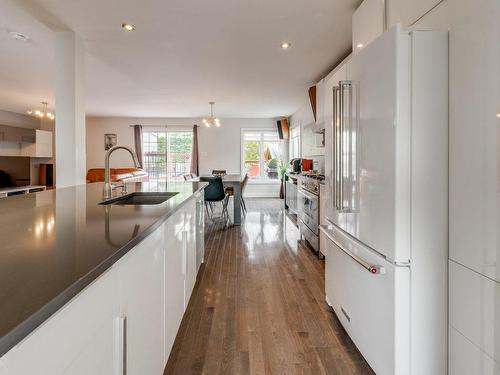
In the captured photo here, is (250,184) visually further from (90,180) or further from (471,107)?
(471,107)

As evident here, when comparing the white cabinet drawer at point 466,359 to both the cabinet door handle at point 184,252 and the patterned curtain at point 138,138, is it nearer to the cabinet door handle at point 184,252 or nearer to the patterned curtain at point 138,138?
the cabinet door handle at point 184,252

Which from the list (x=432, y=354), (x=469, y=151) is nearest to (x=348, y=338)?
(x=432, y=354)

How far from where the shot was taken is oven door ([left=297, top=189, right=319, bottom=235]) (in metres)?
3.41

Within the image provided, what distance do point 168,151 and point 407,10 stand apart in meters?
7.94

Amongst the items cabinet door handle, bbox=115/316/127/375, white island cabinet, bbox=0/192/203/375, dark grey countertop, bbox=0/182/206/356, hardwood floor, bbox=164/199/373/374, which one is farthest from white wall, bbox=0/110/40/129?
cabinet door handle, bbox=115/316/127/375

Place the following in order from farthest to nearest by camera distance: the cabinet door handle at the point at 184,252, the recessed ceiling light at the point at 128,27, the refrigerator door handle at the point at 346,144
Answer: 1. the recessed ceiling light at the point at 128,27
2. the cabinet door handle at the point at 184,252
3. the refrigerator door handle at the point at 346,144

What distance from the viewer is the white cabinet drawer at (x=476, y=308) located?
3.41 feet

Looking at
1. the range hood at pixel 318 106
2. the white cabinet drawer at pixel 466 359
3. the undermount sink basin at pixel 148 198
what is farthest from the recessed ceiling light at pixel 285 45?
the white cabinet drawer at pixel 466 359

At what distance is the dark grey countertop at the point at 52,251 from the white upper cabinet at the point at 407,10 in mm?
1664

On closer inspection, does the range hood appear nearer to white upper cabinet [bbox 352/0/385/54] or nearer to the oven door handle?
the oven door handle

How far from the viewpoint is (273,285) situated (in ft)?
8.58

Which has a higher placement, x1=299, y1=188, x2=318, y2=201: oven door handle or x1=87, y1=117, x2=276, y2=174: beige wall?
x1=87, y1=117, x2=276, y2=174: beige wall

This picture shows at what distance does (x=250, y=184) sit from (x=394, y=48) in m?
7.75

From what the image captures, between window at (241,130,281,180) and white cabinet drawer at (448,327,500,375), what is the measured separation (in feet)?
25.7
